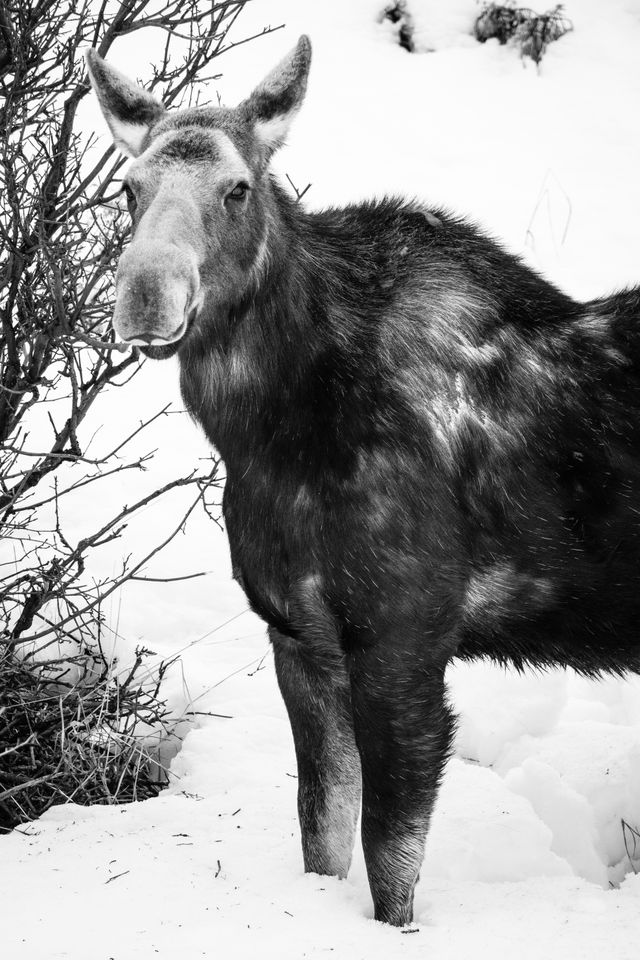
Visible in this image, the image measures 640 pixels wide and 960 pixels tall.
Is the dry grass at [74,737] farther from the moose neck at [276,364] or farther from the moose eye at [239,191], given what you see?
the moose eye at [239,191]

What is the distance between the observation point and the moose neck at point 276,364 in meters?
3.60

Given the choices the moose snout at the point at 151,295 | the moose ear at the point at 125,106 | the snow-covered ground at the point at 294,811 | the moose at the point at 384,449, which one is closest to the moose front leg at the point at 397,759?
the moose at the point at 384,449

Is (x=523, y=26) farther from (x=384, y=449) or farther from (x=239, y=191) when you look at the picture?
(x=384, y=449)

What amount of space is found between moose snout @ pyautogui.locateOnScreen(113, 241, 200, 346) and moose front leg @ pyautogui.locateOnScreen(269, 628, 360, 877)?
136cm

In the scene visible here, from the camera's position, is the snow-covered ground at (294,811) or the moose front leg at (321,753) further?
the moose front leg at (321,753)

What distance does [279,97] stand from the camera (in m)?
3.66

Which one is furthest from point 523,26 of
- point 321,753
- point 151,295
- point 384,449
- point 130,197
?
point 151,295

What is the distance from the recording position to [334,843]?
3.96 m

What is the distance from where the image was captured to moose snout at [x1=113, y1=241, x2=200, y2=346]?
119 inches

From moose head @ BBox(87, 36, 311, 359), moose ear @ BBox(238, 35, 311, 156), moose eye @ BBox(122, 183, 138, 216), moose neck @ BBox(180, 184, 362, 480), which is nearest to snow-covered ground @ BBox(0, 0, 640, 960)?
moose neck @ BBox(180, 184, 362, 480)

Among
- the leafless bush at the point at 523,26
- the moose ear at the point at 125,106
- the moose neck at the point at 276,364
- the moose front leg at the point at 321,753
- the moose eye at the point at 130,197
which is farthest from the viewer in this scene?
the leafless bush at the point at 523,26

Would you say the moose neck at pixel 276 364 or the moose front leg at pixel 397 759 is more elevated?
Result: the moose neck at pixel 276 364

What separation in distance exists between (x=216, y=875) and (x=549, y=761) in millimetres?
1780

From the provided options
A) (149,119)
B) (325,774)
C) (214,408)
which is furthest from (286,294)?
(325,774)
